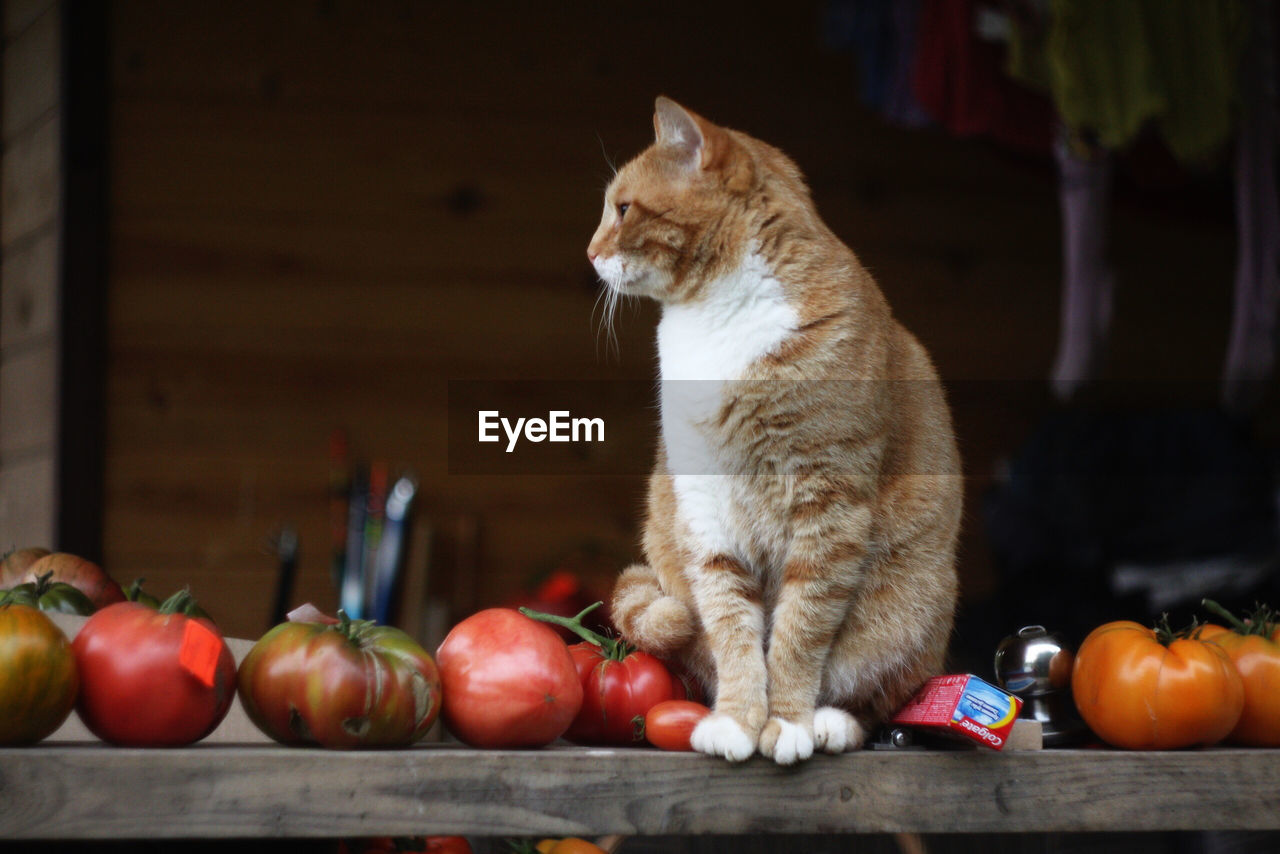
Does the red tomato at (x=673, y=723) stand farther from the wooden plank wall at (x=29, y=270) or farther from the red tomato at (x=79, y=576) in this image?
the wooden plank wall at (x=29, y=270)

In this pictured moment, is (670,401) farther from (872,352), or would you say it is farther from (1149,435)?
(1149,435)

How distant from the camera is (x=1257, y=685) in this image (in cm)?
95

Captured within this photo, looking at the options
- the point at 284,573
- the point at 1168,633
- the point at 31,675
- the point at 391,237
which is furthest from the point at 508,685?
the point at 391,237

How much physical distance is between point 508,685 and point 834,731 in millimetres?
256

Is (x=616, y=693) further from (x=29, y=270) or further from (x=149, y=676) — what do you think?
(x=29, y=270)

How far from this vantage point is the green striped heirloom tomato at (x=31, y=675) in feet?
2.51

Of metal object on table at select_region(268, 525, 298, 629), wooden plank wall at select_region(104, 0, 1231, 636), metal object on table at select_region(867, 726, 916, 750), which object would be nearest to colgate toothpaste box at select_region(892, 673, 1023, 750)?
metal object on table at select_region(867, 726, 916, 750)

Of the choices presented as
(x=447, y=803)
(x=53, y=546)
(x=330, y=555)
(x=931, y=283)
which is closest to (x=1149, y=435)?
(x=931, y=283)

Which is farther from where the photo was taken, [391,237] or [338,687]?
[391,237]

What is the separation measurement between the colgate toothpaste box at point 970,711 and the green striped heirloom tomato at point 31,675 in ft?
2.14

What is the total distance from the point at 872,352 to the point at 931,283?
7.40 ft

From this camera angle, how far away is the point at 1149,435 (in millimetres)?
2568

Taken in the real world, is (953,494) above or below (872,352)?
below

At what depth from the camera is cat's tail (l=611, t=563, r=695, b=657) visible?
986 millimetres
